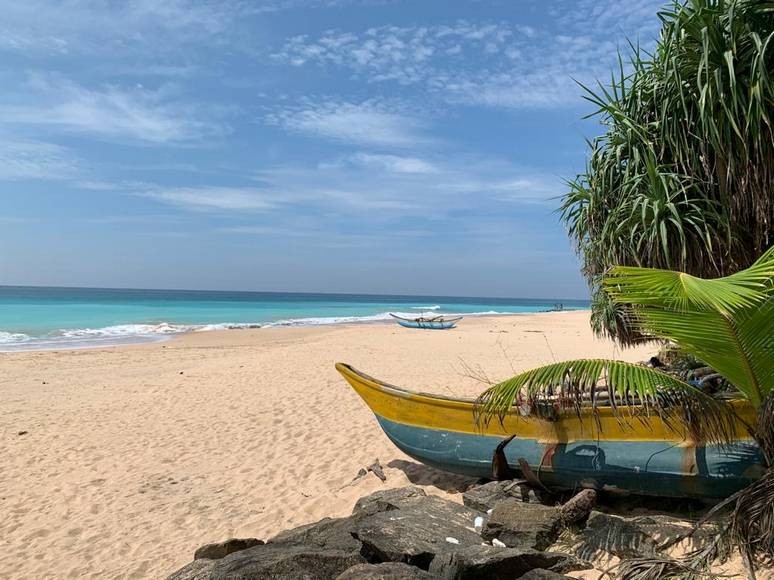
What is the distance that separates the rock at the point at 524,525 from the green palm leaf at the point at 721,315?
5.11 feet

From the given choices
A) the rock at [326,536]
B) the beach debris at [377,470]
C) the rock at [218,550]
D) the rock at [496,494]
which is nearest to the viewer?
the rock at [326,536]

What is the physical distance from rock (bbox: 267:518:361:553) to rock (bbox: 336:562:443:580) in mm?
585

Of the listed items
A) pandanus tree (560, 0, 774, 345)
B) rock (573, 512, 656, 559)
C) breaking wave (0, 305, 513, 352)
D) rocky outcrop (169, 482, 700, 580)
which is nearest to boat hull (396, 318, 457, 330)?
breaking wave (0, 305, 513, 352)

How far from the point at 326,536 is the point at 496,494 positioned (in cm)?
143

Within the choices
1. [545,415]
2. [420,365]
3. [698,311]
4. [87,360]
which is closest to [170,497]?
[545,415]

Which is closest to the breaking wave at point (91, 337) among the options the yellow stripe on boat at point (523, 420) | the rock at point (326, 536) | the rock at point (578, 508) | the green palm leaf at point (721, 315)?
the yellow stripe on boat at point (523, 420)

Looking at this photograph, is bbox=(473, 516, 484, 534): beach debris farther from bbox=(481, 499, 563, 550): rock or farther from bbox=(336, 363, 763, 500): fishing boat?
bbox=(336, 363, 763, 500): fishing boat

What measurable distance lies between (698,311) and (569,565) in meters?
1.80

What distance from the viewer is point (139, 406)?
9.95 m

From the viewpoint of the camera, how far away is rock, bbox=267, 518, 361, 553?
11.9 feet

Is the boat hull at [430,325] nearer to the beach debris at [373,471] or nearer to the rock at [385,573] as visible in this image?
the beach debris at [373,471]

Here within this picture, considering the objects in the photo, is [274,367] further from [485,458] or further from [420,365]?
[485,458]

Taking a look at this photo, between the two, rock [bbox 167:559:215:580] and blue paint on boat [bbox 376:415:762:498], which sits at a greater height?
blue paint on boat [bbox 376:415:762:498]

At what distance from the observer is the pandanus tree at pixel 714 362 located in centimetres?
255
